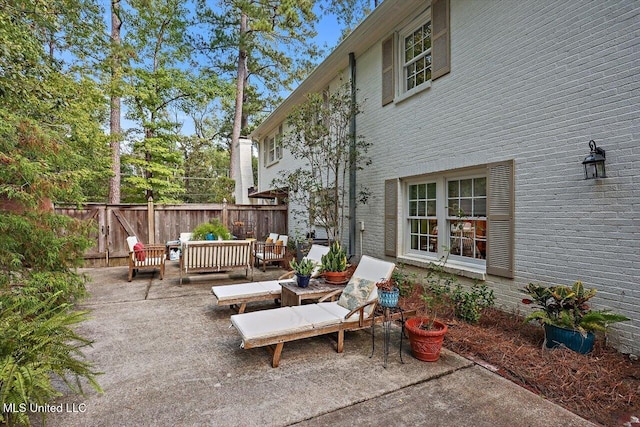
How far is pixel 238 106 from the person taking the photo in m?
15.9

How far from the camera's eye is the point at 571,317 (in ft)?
10.9

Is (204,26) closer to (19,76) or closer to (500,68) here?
(19,76)

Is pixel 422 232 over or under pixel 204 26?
under

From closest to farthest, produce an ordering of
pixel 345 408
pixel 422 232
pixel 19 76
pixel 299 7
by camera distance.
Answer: pixel 345 408
pixel 19 76
pixel 422 232
pixel 299 7

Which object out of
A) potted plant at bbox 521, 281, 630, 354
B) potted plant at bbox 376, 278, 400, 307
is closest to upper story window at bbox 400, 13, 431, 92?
potted plant at bbox 521, 281, 630, 354

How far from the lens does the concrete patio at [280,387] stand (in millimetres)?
2420

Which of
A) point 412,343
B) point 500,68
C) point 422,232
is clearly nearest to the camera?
point 412,343

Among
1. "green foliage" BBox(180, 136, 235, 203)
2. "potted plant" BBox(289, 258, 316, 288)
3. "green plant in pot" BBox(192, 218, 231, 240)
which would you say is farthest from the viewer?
"green foliage" BBox(180, 136, 235, 203)

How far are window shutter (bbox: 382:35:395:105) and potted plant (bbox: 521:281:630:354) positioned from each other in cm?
481

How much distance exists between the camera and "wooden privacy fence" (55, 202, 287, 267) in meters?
9.22

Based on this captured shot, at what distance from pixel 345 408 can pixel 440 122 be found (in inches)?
190

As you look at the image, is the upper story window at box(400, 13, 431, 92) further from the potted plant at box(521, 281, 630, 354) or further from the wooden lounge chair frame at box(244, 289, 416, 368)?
the wooden lounge chair frame at box(244, 289, 416, 368)

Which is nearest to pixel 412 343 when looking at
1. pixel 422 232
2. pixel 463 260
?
pixel 463 260

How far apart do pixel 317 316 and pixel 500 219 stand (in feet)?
9.87
